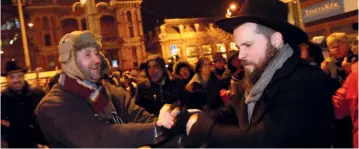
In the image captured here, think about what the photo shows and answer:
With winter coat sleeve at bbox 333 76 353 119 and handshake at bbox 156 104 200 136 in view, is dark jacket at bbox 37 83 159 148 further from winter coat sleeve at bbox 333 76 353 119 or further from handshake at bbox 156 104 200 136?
winter coat sleeve at bbox 333 76 353 119

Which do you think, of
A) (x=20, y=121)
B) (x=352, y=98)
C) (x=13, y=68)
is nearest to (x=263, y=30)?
(x=352, y=98)

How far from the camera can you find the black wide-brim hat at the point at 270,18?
2119mm

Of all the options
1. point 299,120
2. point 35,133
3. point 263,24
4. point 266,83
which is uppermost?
point 263,24

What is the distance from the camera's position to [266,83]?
2.09m

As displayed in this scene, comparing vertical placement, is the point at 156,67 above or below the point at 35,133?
above

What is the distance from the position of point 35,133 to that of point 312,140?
4857 mm

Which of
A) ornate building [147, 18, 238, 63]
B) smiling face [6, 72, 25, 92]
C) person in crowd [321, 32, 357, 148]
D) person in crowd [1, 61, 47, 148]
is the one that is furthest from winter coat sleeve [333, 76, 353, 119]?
ornate building [147, 18, 238, 63]

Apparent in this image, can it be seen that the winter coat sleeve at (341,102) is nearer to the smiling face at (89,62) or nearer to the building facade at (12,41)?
the smiling face at (89,62)

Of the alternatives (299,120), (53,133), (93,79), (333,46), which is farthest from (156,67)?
(299,120)

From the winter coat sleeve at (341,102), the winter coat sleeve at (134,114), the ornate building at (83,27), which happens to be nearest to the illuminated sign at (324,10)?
the winter coat sleeve at (341,102)

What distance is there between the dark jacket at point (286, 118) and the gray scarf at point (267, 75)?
0.03m

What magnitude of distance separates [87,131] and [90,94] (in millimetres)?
448

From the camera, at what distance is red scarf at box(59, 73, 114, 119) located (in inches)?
109

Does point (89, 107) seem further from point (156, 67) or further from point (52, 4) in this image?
point (52, 4)
